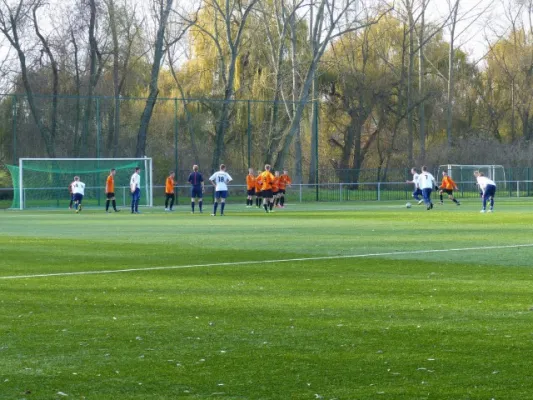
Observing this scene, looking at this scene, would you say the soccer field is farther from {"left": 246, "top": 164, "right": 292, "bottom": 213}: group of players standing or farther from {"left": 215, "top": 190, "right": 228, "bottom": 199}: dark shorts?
{"left": 246, "top": 164, "right": 292, "bottom": 213}: group of players standing

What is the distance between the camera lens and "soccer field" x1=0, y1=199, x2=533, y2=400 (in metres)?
7.21

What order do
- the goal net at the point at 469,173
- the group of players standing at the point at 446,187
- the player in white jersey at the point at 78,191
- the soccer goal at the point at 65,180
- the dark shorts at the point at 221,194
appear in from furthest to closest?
1. the goal net at the point at 469,173
2. the soccer goal at the point at 65,180
3. the player in white jersey at the point at 78,191
4. the dark shorts at the point at 221,194
5. the group of players standing at the point at 446,187

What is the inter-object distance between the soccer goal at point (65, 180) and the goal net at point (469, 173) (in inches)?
770

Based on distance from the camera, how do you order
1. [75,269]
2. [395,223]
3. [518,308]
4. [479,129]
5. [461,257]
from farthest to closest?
[479,129] < [395,223] < [461,257] < [75,269] < [518,308]

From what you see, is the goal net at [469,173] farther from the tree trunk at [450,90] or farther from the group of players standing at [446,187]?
the group of players standing at [446,187]

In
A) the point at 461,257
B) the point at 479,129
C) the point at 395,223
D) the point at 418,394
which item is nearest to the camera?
the point at 418,394

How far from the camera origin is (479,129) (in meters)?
77.8

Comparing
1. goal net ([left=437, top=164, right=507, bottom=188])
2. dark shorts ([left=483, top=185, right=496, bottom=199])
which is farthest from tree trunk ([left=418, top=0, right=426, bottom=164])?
dark shorts ([left=483, top=185, right=496, bottom=199])

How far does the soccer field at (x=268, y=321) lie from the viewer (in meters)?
7.21

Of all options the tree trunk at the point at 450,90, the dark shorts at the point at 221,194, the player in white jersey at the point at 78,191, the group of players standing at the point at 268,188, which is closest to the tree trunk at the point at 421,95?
the tree trunk at the point at 450,90

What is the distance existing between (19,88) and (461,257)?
46.0 metres

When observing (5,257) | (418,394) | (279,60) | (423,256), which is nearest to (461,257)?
A: (423,256)

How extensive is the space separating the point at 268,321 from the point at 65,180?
136 feet

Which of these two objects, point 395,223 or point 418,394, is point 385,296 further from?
point 395,223
